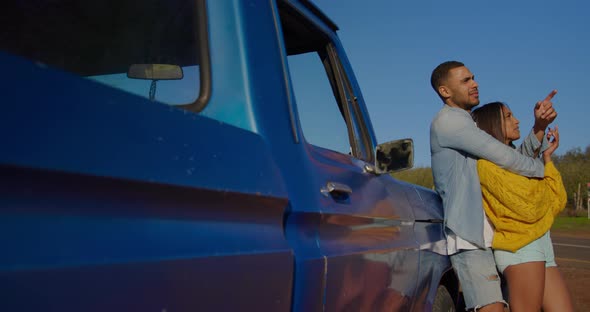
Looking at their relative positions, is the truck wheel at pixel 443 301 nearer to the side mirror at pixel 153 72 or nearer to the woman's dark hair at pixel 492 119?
the woman's dark hair at pixel 492 119

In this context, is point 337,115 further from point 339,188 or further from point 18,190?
point 18,190

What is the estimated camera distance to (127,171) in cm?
91

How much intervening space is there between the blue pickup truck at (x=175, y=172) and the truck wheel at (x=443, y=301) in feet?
2.56

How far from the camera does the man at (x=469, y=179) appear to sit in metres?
2.70

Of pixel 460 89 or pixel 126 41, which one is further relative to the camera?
pixel 460 89

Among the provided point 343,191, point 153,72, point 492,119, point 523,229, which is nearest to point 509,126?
point 492,119

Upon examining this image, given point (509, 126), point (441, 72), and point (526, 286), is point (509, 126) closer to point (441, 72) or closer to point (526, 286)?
point (441, 72)

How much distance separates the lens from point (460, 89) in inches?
116

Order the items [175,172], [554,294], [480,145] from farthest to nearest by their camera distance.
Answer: [554,294], [480,145], [175,172]

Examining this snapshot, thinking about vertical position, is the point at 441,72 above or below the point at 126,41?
above

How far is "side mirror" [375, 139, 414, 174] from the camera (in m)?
2.18

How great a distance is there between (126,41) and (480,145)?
194 cm

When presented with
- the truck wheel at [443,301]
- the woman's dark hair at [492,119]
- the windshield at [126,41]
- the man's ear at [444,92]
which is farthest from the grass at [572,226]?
the windshield at [126,41]

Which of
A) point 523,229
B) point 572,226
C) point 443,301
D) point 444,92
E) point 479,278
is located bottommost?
point 572,226
